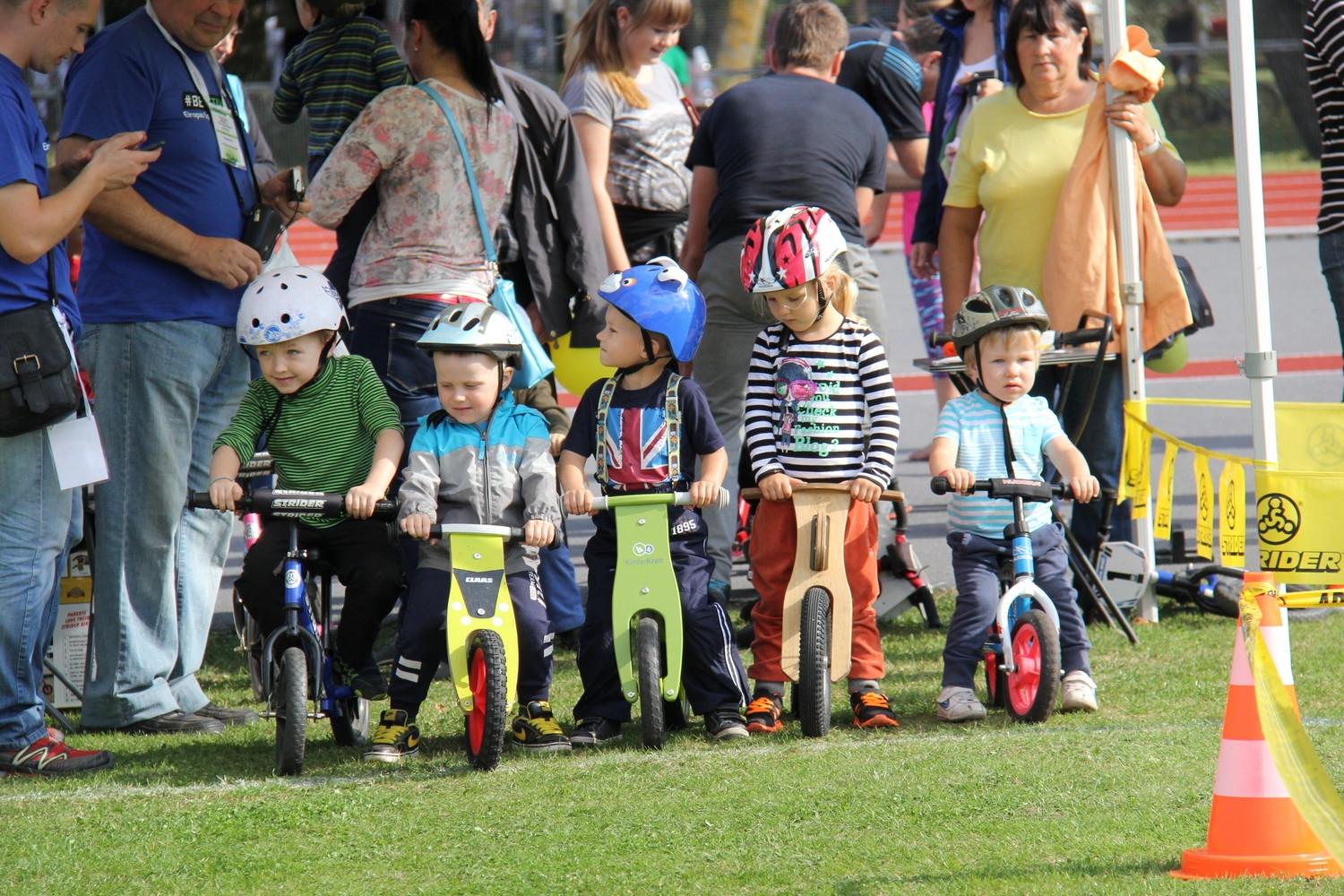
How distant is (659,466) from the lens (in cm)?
522

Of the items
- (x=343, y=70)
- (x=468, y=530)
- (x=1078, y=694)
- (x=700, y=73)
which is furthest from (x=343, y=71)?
(x=700, y=73)

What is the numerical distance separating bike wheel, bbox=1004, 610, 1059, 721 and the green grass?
8 centimetres

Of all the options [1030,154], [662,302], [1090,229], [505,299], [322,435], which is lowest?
[322,435]

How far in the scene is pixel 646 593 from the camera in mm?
5066

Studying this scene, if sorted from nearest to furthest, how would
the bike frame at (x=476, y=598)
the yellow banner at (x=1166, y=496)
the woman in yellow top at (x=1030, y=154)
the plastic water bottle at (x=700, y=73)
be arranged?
the bike frame at (x=476, y=598) → the yellow banner at (x=1166, y=496) → the woman in yellow top at (x=1030, y=154) → the plastic water bottle at (x=700, y=73)

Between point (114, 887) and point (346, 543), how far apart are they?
162 centimetres

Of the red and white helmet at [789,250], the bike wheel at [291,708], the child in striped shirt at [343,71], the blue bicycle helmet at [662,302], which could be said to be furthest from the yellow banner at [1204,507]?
the child in striped shirt at [343,71]

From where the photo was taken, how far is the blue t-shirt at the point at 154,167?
5.15 metres

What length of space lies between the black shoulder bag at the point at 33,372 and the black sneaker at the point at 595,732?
194 centimetres

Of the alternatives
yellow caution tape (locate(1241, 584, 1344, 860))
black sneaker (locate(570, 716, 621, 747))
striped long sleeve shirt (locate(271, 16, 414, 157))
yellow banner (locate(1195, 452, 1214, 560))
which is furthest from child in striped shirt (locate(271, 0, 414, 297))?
yellow caution tape (locate(1241, 584, 1344, 860))

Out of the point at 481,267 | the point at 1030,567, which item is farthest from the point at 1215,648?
the point at 481,267

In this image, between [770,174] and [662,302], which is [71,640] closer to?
[662,302]

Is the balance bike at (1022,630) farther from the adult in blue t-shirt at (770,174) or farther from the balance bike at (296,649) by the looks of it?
the balance bike at (296,649)

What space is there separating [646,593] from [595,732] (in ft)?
1.71
